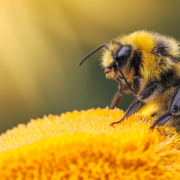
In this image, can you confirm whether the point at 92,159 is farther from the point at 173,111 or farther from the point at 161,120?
the point at 173,111

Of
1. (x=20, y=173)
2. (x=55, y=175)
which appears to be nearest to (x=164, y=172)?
(x=55, y=175)

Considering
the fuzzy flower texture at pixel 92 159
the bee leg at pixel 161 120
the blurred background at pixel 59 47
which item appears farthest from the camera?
the blurred background at pixel 59 47

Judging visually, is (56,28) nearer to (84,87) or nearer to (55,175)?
(84,87)

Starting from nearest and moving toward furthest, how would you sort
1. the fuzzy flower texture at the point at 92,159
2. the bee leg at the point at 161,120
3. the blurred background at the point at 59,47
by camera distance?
the fuzzy flower texture at the point at 92,159 < the bee leg at the point at 161,120 < the blurred background at the point at 59,47

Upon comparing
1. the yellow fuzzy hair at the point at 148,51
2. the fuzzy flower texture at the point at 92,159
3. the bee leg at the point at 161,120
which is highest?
the yellow fuzzy hair at the point at 148,51

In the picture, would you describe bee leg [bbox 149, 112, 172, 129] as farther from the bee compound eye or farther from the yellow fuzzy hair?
the bee compound eye

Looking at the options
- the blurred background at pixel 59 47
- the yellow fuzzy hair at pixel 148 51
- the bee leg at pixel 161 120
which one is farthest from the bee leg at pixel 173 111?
the blurred background at pixel 59 47

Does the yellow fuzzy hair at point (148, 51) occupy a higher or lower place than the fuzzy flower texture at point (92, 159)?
higher

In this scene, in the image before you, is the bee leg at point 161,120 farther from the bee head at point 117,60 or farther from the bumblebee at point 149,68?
the bee head at point 117,60
